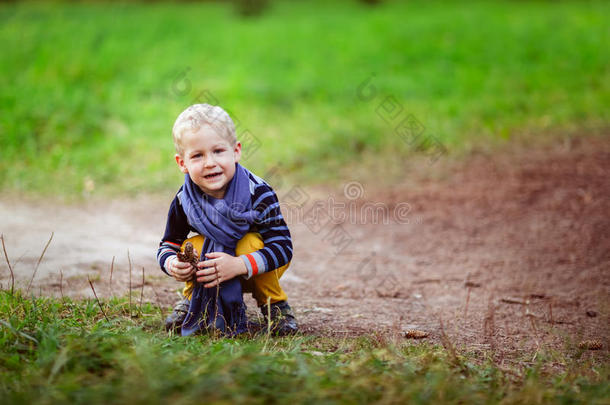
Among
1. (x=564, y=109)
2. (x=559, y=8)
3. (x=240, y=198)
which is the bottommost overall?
(x=240, y=198)

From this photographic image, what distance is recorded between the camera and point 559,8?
12664 mm

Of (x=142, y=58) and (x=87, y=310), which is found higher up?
(x=142, y=58)

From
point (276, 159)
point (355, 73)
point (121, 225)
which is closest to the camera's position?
point (121, 225)

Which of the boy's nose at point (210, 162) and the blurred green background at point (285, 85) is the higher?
the blurred green background at point (285, 85)

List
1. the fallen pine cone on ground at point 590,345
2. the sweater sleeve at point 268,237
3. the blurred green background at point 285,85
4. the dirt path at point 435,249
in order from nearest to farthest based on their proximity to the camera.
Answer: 1. the sweater sleeve at point 268,237
2. the fallen pine cone on ground at point 590,345
3. the dirt path at point 435,249
4. the blurred green background at point 285,85

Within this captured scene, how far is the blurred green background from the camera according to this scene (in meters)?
6.52

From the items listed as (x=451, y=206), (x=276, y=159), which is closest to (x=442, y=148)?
(x=451, y=206)

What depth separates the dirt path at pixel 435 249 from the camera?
3129mm

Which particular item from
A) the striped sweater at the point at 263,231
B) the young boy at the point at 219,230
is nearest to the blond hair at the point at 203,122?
the young boy at the point at 219,230

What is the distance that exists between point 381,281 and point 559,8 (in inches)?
445

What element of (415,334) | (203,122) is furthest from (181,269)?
(415,334)

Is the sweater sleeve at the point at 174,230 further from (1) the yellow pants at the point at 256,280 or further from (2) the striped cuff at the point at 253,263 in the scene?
(2) the striped cuff at the point at 253,263

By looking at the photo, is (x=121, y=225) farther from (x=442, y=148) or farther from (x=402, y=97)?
(x=402, y=97)

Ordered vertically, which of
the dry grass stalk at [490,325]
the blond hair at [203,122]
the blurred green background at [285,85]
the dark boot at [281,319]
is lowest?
the dry grass stalk at [490,325]
